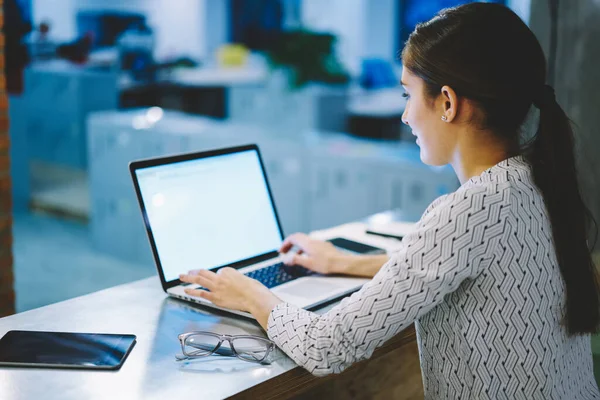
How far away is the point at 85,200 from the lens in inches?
210

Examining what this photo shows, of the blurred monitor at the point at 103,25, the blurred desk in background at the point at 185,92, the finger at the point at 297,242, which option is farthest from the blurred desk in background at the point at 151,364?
the blurred monitor at the point at 103,25

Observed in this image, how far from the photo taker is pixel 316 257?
1.56m

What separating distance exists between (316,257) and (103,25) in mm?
8143

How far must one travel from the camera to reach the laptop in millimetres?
1419

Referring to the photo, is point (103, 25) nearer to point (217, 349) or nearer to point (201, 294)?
point (201, 294)

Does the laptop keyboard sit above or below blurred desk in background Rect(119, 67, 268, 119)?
above

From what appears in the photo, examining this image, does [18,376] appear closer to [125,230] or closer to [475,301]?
[475,301]

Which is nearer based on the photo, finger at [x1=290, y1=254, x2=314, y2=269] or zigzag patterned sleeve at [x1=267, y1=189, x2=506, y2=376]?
zigzag patterned sleeve at [x1=267, y1=189, x2=506, y2=376]

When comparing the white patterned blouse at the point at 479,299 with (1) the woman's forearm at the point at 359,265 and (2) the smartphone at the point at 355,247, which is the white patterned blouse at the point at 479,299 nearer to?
(1) the woman's forearm at the point at 359,265

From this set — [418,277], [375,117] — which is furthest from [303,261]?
[375,117]

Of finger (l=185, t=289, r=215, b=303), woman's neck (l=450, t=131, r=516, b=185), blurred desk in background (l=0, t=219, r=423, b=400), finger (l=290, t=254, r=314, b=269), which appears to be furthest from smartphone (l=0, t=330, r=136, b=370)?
woman's neck (l=450, t=131, r=516, b=185)

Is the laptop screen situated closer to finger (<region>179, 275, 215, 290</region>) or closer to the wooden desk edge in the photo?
finger (<region>179, 275, 215, 290</region>)

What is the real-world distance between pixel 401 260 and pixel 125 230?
3222 mm

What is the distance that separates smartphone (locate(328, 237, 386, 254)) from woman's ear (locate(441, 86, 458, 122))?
2.16 ft
